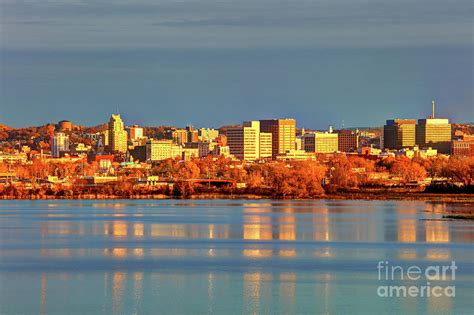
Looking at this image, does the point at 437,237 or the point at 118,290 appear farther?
the point at 437,237

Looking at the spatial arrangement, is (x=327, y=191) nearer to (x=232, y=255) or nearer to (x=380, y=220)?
(x=380, y=220)

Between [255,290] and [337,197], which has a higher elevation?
[337,197]

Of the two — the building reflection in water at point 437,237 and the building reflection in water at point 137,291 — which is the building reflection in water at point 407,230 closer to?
the building reflection in water at point 437,237

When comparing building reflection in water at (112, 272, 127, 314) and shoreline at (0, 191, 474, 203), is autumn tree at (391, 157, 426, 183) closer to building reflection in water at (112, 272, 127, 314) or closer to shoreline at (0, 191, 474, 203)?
shoreline at (0, 191, 474, 203)

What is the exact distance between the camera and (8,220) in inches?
2076

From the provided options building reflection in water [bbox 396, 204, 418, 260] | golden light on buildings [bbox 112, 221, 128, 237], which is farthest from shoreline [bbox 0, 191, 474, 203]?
golden light on buildings [bbox 112, 221, 128, 237]

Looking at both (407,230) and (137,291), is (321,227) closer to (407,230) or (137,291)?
(407,230)

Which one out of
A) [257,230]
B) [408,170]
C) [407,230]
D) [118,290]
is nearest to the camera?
[118,290]

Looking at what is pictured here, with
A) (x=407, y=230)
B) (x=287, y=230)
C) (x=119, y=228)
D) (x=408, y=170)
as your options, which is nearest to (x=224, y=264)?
(x=287, y=230)

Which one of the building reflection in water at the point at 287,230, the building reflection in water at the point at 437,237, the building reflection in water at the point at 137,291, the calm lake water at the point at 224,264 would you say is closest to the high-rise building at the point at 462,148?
the building reflection in water at the point at 287,230

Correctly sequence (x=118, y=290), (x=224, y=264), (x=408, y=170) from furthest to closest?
(x=408, y=170)
(x=224, y=264)
(x=118, y=290)

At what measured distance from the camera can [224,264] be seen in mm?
31094

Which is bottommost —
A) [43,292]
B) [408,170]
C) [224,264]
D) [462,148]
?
[43,292]

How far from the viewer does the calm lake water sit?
24.5 m
